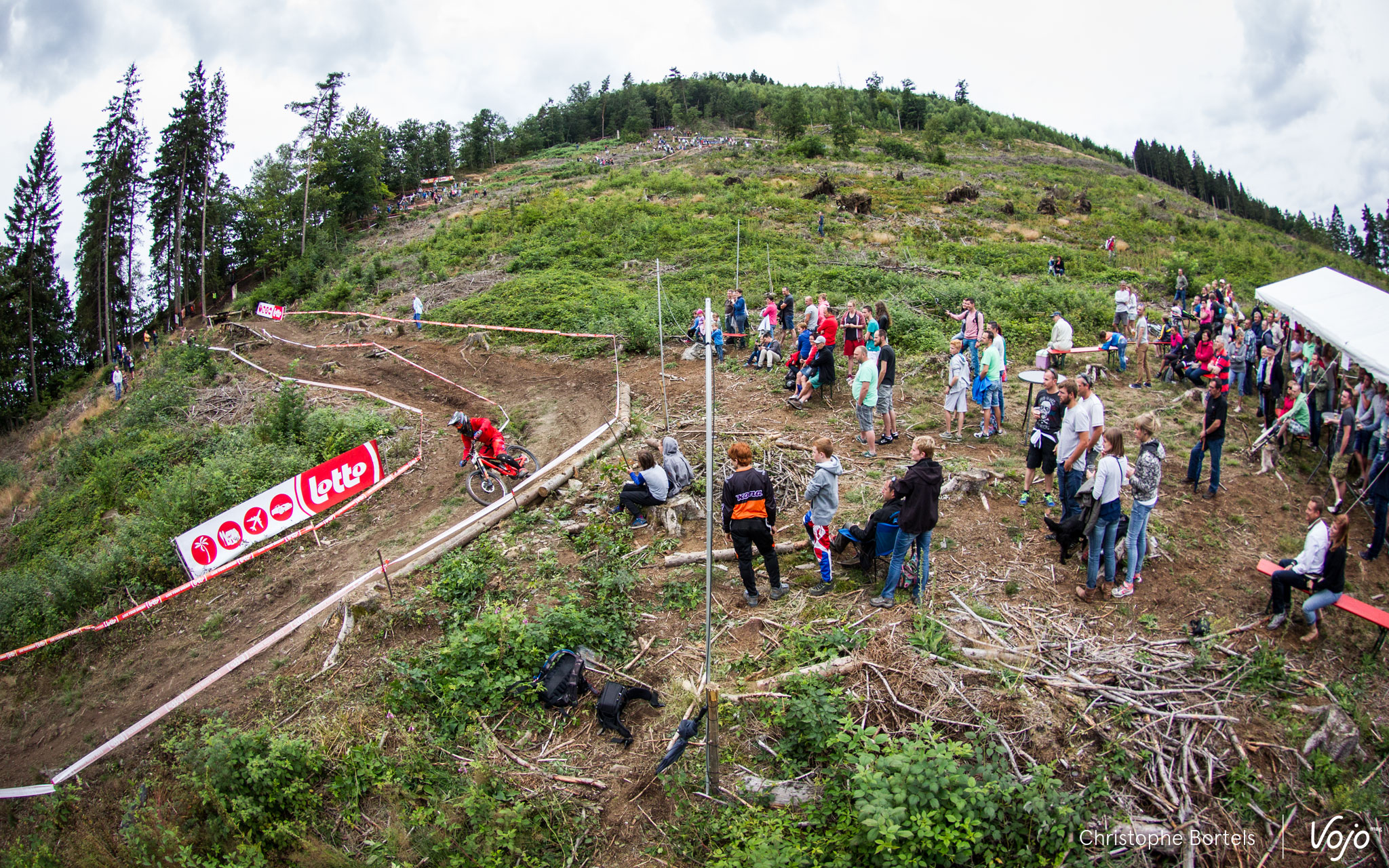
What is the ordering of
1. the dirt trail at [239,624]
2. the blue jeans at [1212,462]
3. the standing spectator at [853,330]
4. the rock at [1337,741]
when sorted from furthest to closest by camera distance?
1. the standing spectator at [853,330]
2. the blue jeans at [1212,462]
3. the dirt trail at [239,624]
4. the rock at [1337,741]

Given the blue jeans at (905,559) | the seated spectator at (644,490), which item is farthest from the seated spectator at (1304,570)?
the seated spectator at (644,490)

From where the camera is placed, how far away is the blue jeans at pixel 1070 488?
7664mm

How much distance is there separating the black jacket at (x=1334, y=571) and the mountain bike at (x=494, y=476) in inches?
393

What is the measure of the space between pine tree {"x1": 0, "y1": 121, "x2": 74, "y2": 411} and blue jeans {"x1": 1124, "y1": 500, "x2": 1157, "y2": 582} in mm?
59076

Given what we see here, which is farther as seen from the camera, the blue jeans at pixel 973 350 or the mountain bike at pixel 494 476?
the blue jeans at pixel 973 350

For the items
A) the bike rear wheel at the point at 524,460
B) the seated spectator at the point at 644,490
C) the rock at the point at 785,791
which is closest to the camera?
the rock at the point at 785,791

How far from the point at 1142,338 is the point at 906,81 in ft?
325

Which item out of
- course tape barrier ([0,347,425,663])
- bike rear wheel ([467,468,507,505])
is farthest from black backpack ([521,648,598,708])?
course tape barrier ([0,347,425,663])

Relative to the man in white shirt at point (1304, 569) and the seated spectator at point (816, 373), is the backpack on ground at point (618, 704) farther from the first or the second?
the seated spectator at point (816, 373)

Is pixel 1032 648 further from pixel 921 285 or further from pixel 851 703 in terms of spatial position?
pixel 921 285

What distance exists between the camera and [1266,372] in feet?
37.2

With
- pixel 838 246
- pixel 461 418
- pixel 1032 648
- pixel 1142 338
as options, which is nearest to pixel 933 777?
pixel 1032 648

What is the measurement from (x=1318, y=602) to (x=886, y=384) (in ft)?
18.2

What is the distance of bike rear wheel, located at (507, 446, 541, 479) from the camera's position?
11094 mm
